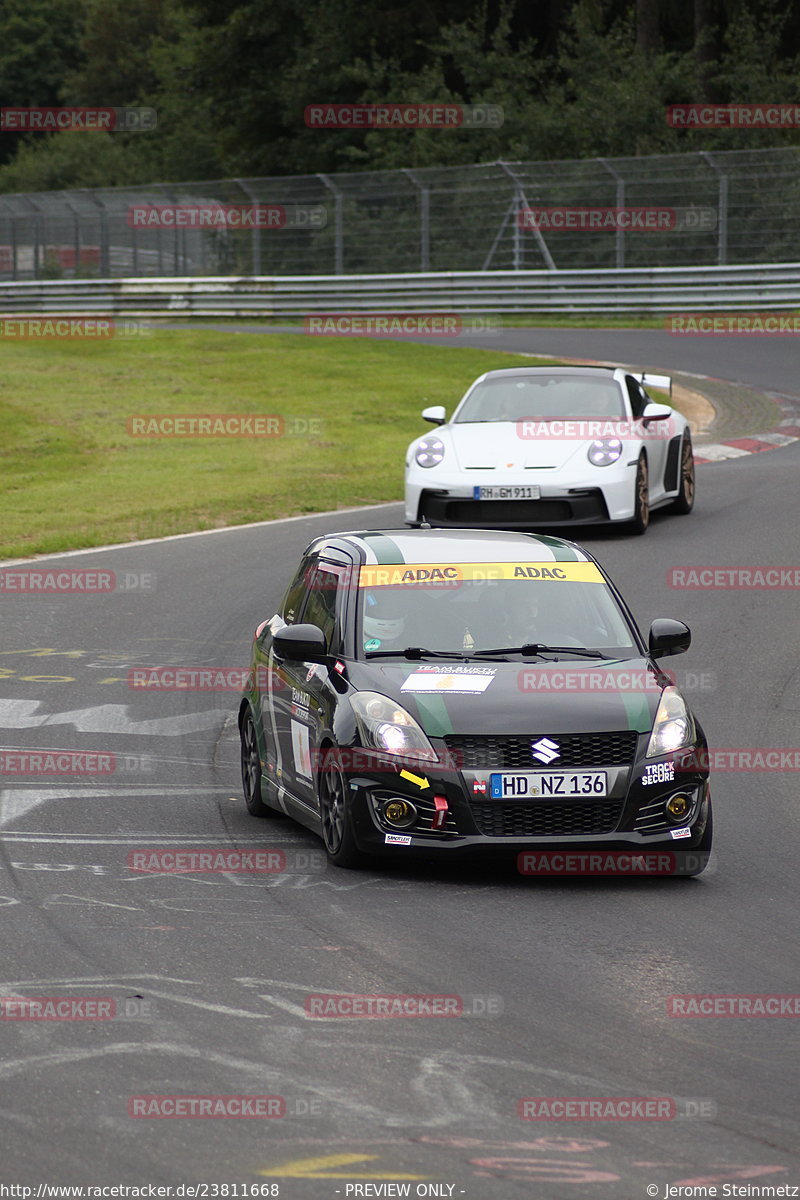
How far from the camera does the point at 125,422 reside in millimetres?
28500

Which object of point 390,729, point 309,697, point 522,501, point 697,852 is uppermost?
point 390,729

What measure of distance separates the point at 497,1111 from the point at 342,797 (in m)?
2.94

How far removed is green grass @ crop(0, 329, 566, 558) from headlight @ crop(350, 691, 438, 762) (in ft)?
35.3

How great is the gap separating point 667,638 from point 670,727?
0.70 metres

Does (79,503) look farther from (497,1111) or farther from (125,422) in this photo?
(497,1111)

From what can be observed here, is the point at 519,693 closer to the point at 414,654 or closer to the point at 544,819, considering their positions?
the point at 544,819

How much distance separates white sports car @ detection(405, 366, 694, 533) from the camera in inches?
659

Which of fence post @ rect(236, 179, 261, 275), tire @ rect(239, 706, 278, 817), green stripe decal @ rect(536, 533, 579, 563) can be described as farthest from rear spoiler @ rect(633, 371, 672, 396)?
fence post @ rect(236, 179, 261, 275)

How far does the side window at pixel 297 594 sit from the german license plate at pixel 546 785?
2028mm

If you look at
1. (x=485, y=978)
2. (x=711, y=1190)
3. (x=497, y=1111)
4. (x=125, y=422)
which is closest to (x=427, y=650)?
(x=485, y=978)

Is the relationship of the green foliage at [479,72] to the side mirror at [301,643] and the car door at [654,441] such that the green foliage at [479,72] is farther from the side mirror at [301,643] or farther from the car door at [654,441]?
the side mirror at [301,643]

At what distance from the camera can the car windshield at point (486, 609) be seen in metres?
8.55

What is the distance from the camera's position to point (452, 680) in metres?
8.02

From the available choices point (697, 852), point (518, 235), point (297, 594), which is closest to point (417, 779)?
point (697, 852)
